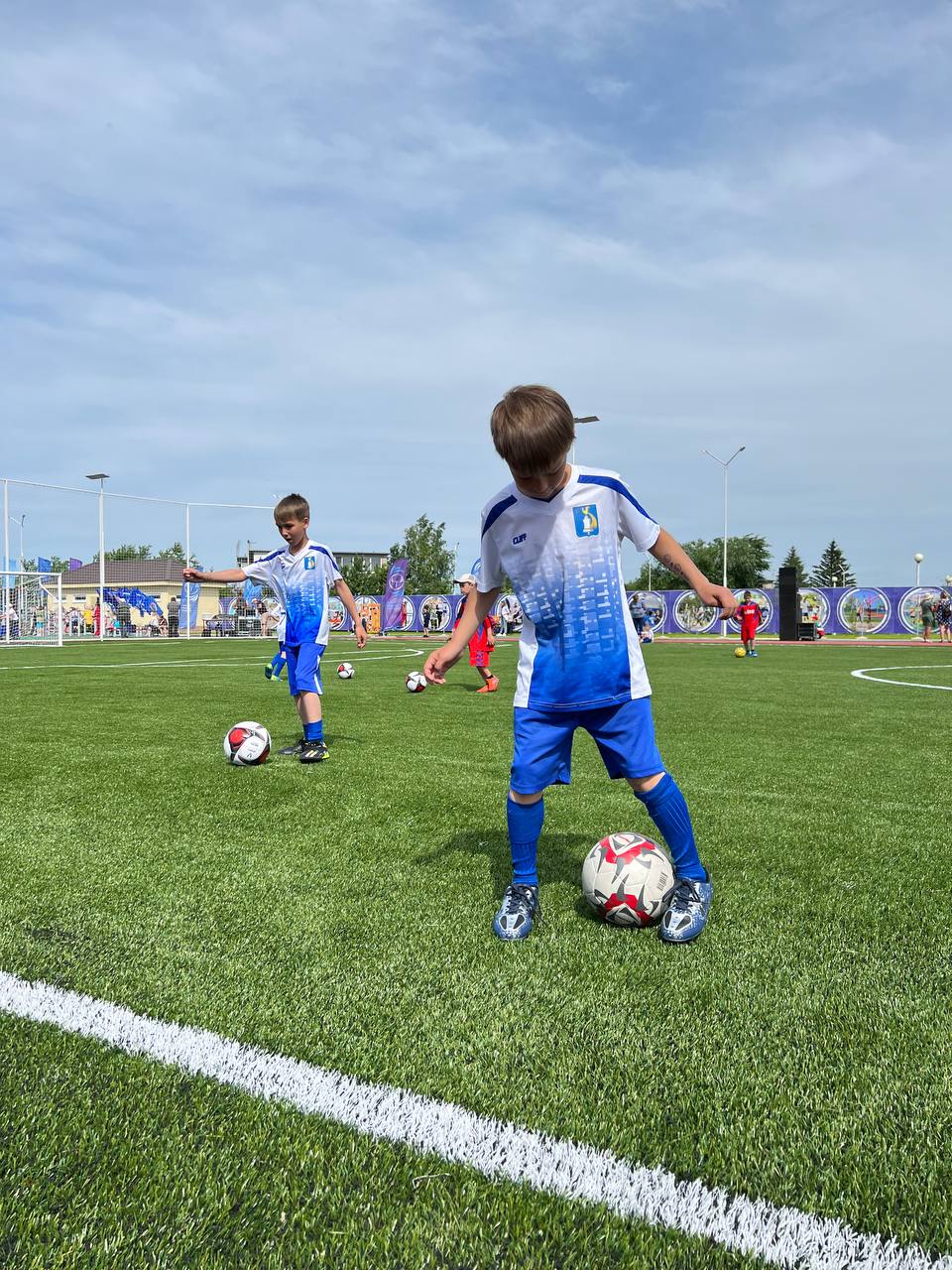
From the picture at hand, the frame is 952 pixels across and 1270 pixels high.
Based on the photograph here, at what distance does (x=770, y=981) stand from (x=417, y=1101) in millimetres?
1265

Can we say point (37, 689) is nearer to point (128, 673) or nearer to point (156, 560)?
point (128, 673)

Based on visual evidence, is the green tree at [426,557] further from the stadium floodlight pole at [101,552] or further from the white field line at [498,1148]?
the white field line at [498,1148]

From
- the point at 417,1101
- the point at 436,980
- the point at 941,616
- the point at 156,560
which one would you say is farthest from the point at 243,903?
the point at 156,560

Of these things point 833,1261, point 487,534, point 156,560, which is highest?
point 156,560

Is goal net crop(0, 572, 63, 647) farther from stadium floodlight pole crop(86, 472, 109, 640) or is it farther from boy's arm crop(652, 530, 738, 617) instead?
boy's arm crop(652, 530, 738, 617)

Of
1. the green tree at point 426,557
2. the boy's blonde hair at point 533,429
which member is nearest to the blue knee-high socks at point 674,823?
the boy's blonde hair at point 533,429

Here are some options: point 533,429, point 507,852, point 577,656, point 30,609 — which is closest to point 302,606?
point 507,852

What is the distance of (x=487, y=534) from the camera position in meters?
3.31

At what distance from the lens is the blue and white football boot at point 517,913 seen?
3.05m

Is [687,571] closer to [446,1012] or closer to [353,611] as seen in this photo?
[446,1012]

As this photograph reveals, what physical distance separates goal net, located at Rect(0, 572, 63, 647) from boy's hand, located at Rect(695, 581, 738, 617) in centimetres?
3326

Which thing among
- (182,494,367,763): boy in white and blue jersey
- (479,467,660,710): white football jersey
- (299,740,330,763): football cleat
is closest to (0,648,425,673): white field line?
(182,494,367,763): boy in white and blue jersey

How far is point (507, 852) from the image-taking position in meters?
4.15

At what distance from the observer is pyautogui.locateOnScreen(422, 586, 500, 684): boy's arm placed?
3.34 metres
